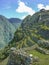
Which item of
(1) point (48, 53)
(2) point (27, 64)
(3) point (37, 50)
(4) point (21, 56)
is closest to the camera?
(2) point (27, 64)

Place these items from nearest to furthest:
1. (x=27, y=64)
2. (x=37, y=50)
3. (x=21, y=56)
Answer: (x=27, y=64), (x=21, y=56), (x=37, y=50)

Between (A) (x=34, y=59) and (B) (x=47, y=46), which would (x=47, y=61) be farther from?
(B) (x=47, y=46)

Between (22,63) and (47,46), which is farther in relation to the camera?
(47,46)

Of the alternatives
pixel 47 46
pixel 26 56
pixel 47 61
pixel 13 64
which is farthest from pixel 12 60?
pixel 47 46

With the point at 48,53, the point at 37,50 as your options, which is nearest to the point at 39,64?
the point at 48,53

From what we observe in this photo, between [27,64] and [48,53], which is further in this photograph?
[48,53]

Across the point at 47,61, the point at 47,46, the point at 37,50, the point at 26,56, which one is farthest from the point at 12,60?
the point at 47,46

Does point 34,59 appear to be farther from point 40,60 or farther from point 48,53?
point 48,53
